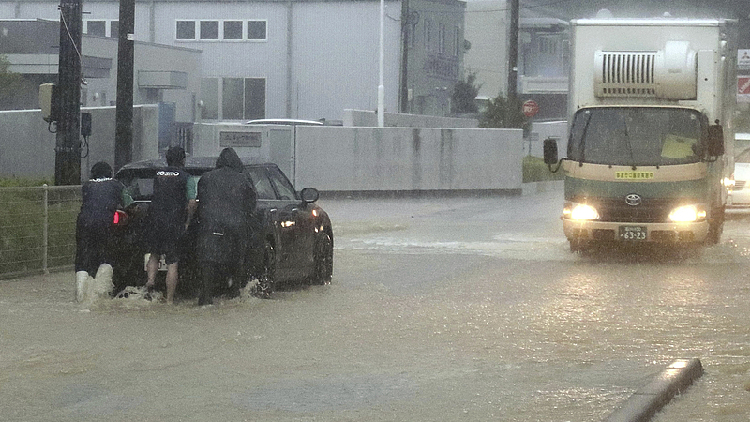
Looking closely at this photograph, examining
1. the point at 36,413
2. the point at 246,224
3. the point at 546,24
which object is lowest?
the point at 36,413

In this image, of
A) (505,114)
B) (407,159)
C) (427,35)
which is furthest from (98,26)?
(407,159)

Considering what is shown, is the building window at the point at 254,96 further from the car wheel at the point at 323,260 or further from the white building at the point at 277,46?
the car wheel at the point at 323,260

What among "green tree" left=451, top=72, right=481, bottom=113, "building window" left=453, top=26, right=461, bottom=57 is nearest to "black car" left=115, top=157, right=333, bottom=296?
"green tree" left=451, top=72, right=481, bottom=113

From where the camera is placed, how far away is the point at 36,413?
8133 millimetres

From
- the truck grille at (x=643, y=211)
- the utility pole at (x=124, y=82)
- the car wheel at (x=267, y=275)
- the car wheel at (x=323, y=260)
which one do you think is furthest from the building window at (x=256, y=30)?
the car wheel at (x=267, y=275)

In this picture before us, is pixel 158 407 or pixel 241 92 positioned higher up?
pixel 241 92

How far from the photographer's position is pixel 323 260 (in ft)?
51.4

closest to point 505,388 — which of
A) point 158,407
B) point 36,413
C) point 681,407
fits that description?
point 681,407

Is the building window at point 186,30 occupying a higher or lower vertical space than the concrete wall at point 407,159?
higher

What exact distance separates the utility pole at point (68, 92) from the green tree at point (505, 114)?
29.5m

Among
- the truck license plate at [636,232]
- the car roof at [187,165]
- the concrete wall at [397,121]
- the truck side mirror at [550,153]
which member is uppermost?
the concrete wall at [397,121]

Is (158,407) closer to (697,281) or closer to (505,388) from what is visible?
(505,388)

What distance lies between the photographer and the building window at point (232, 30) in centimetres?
6153

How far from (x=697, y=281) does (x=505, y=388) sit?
8.08m
